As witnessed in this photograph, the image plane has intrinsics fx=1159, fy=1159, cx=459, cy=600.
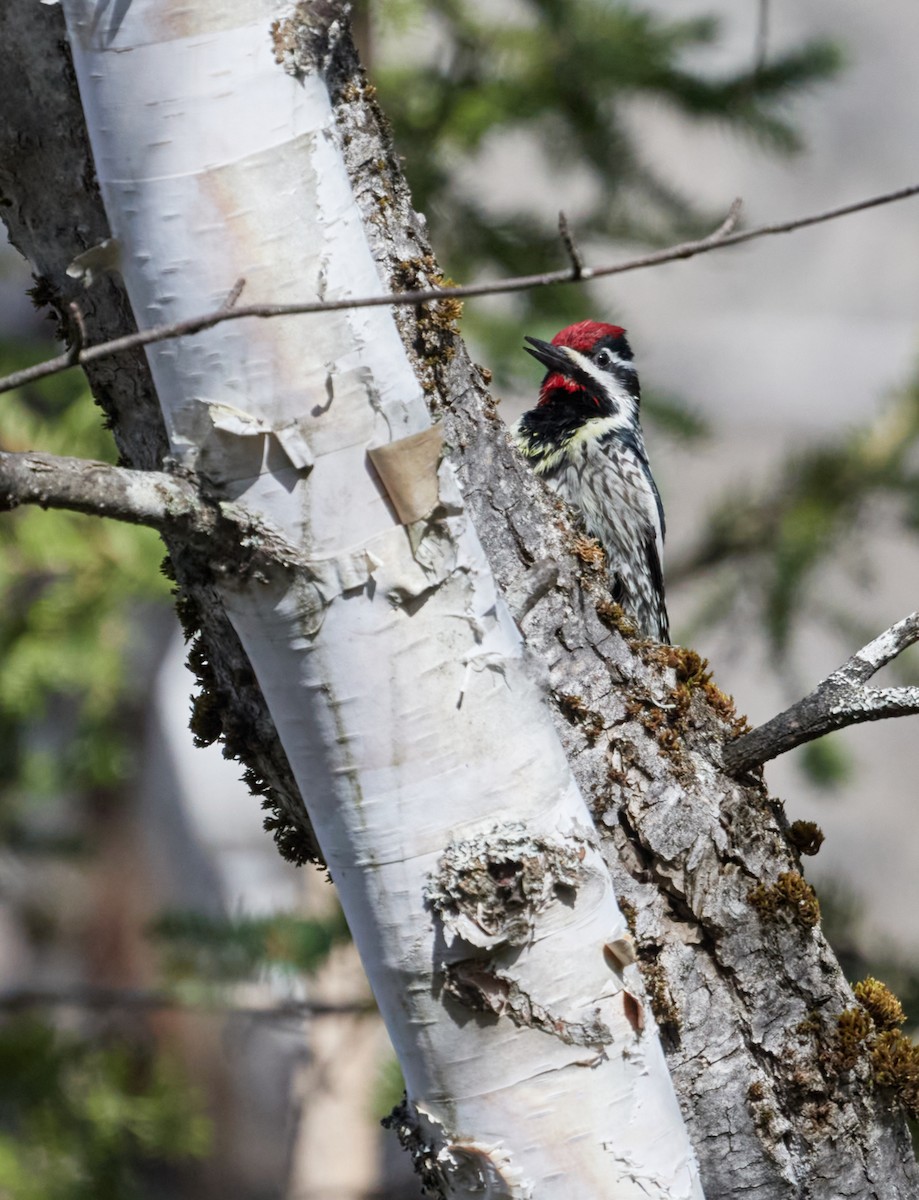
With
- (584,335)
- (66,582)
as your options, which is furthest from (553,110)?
(66,582)

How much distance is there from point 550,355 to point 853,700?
1598 mm

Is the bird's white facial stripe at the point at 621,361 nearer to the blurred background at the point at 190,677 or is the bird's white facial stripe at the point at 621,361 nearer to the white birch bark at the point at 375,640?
the blurred background at the point at 190,677

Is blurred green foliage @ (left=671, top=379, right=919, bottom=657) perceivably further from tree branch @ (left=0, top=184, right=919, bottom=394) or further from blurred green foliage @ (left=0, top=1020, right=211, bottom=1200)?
tree branch @ (left=0, top=184, right=919, bottom=394)

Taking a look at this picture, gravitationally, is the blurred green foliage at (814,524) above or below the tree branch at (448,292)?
above

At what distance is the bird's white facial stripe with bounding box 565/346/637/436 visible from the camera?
9.27ft

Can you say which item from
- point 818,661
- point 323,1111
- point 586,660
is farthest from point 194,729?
point 818,661

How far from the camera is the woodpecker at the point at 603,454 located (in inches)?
106

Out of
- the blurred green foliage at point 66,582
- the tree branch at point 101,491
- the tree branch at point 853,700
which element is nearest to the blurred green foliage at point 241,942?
the blurred green foliage at point 66,582

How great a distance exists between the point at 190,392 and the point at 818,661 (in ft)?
29.9

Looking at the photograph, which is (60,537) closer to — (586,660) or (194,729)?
(194,729)

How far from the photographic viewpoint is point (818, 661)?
31.2 ft

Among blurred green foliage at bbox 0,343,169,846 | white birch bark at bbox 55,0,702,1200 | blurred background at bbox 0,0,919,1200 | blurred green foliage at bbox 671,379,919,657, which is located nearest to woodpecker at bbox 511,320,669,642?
blurred background at bbox 0,0,919,1200

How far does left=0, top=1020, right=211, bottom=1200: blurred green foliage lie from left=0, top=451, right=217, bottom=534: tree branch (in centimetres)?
279

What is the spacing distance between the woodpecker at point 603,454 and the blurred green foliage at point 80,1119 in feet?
6.61
